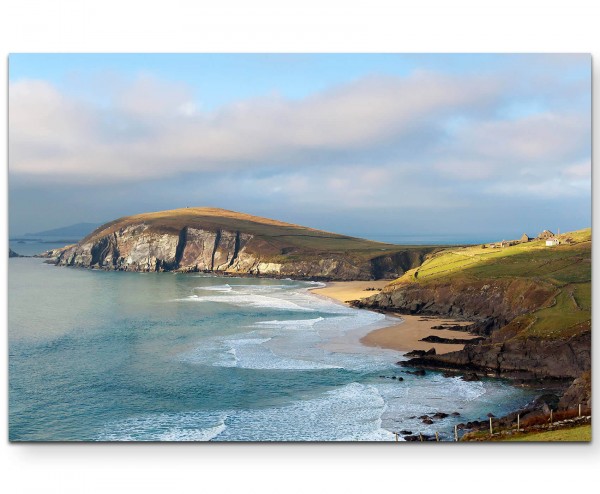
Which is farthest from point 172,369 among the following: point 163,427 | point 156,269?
point 156,269

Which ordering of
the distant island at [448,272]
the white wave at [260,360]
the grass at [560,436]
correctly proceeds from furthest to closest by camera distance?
the white wave at [260,360] < the distant island at [448,272] < the grass at [560,436]

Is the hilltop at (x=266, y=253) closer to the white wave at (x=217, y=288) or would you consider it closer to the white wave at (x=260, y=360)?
the white wave at (x=217, y=288)

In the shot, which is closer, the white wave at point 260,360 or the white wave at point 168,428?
the white wave at point 168,428

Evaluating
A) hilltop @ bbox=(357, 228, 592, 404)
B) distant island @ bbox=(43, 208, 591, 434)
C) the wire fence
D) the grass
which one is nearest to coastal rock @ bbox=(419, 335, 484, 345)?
distant island @ bbox=(43, 208, 591, 434)

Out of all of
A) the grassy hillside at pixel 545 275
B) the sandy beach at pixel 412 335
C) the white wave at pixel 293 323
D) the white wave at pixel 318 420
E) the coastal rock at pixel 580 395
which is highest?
the grassy hillside at pixel 545 275

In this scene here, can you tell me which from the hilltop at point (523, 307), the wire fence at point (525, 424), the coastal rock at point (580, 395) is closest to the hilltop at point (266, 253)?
the hilltop at point (523, 307)

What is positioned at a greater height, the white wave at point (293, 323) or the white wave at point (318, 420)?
the white wave at point (293, 323)

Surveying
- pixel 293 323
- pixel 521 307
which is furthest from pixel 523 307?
pixel 293 323

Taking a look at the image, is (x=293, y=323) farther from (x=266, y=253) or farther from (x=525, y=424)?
(x=266, y=253)

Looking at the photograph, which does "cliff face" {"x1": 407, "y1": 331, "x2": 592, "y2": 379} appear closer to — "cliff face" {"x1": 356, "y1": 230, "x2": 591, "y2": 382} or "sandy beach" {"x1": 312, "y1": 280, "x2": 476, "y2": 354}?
"cliff face" {"x1": 356, "y1": 230, "x2": 591, "y2": 382}

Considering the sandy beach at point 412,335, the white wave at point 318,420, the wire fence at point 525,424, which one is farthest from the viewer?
the sandy beach at point 412,335
